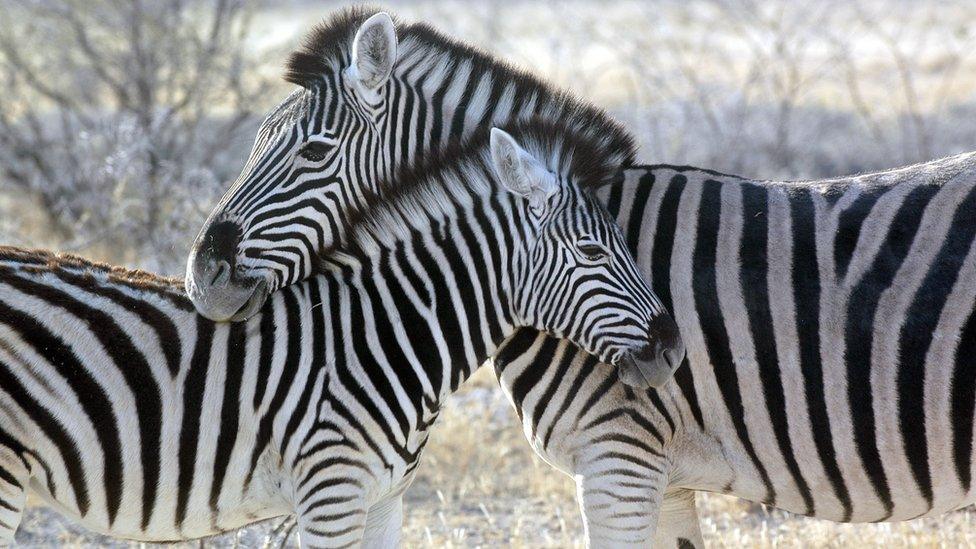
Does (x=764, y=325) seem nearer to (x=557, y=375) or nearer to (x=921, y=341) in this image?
(x=921, y=341)

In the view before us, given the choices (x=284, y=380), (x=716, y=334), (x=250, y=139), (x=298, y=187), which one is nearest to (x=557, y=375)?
(x=716, y=334)

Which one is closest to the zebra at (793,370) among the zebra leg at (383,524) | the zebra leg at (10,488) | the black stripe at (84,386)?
the zebra leg at (383,524)

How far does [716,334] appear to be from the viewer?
4.04m

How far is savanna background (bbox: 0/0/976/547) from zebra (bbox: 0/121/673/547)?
3.22 ft

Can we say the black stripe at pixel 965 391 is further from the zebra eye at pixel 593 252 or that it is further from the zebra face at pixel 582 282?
the zebra eye at pixel 593 252

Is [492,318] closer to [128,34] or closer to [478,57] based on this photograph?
[478,57]

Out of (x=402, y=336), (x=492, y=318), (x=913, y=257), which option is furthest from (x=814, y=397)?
(x=402, y=336)

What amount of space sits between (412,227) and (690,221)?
3.41 feet

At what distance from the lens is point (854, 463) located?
3936mm

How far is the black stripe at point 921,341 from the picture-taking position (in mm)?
3832

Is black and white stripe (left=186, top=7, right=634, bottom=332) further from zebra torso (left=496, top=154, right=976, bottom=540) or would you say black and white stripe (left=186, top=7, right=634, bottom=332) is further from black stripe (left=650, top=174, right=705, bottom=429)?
zebra torso (left=496, top=154, right=976, bottom=540)

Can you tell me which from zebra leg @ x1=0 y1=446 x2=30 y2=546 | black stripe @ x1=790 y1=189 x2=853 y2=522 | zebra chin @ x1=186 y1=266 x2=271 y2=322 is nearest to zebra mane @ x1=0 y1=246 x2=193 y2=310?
zebra chin @ x1=186 y1=266 x2=271 y2=322

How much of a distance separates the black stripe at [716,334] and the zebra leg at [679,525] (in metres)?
0.43

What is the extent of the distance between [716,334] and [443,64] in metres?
1.61
